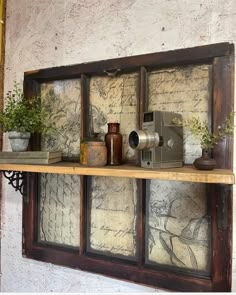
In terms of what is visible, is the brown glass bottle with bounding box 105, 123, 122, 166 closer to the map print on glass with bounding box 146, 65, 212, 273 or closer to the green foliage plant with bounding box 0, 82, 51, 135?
the map print on glass with bounding box 146, 65, 212, 273

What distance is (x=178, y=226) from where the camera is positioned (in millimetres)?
1074

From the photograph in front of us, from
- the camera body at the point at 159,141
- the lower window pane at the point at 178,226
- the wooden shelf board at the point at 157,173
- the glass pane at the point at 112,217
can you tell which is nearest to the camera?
the wooden shelf board at the point at 157,173

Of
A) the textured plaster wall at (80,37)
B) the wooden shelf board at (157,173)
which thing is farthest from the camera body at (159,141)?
the textured plaster wall at (80,37)

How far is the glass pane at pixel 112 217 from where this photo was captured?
115 centimetres

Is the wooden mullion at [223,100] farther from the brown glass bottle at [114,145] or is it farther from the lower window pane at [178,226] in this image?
the brown glass bottle at [114,145]

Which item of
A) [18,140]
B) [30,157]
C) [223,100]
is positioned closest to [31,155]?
[30,157]

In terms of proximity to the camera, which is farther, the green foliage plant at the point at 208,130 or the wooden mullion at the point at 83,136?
the wooden mullion at the point at 83,136

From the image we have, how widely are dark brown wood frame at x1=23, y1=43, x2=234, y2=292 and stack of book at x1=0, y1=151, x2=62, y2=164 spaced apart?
17 centimetres

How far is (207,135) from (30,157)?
658 millimetres

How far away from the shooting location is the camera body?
2.95 ft

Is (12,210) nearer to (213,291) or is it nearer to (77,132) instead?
(77,132)

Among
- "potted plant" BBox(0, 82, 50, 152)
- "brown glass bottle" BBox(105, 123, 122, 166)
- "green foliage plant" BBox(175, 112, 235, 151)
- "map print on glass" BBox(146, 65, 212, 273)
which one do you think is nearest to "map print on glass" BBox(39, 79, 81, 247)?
"potted plant" BBox(0, 82, 50, 152)

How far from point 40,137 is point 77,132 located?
0.20 meters

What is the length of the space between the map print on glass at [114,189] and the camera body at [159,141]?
7.9 inches
